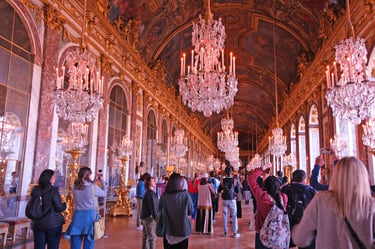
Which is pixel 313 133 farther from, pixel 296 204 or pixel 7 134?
pixel 7 134

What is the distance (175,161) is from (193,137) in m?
11.2

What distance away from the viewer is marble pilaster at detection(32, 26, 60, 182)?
6859 millimetres

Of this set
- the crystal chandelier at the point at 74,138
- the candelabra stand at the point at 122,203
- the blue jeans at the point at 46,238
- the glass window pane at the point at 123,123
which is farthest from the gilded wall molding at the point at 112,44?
the blue jeans at the point at 46,238

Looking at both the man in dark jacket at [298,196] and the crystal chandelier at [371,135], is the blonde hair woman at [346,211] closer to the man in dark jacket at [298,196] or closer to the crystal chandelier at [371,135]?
the man in dark jacket at [298,196]

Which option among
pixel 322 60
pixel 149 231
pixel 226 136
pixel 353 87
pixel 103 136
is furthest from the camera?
pixel 322 60

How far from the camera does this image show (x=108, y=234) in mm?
6879

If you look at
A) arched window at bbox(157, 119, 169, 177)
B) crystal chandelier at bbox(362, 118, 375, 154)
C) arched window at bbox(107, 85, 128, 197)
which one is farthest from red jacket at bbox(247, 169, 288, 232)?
arched window at bbox(157, 119, 169, 177)

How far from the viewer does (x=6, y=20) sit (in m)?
6.16

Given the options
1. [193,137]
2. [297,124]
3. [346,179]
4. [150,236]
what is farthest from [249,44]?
[346,179]

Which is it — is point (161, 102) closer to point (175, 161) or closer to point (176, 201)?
point (175, 161)

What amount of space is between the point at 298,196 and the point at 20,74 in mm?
6058

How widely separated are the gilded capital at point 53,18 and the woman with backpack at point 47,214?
16.7 ft

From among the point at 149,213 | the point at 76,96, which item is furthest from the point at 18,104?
the point at 149,213

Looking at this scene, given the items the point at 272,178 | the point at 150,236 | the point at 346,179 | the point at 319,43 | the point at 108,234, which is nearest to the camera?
the point at 346,179
